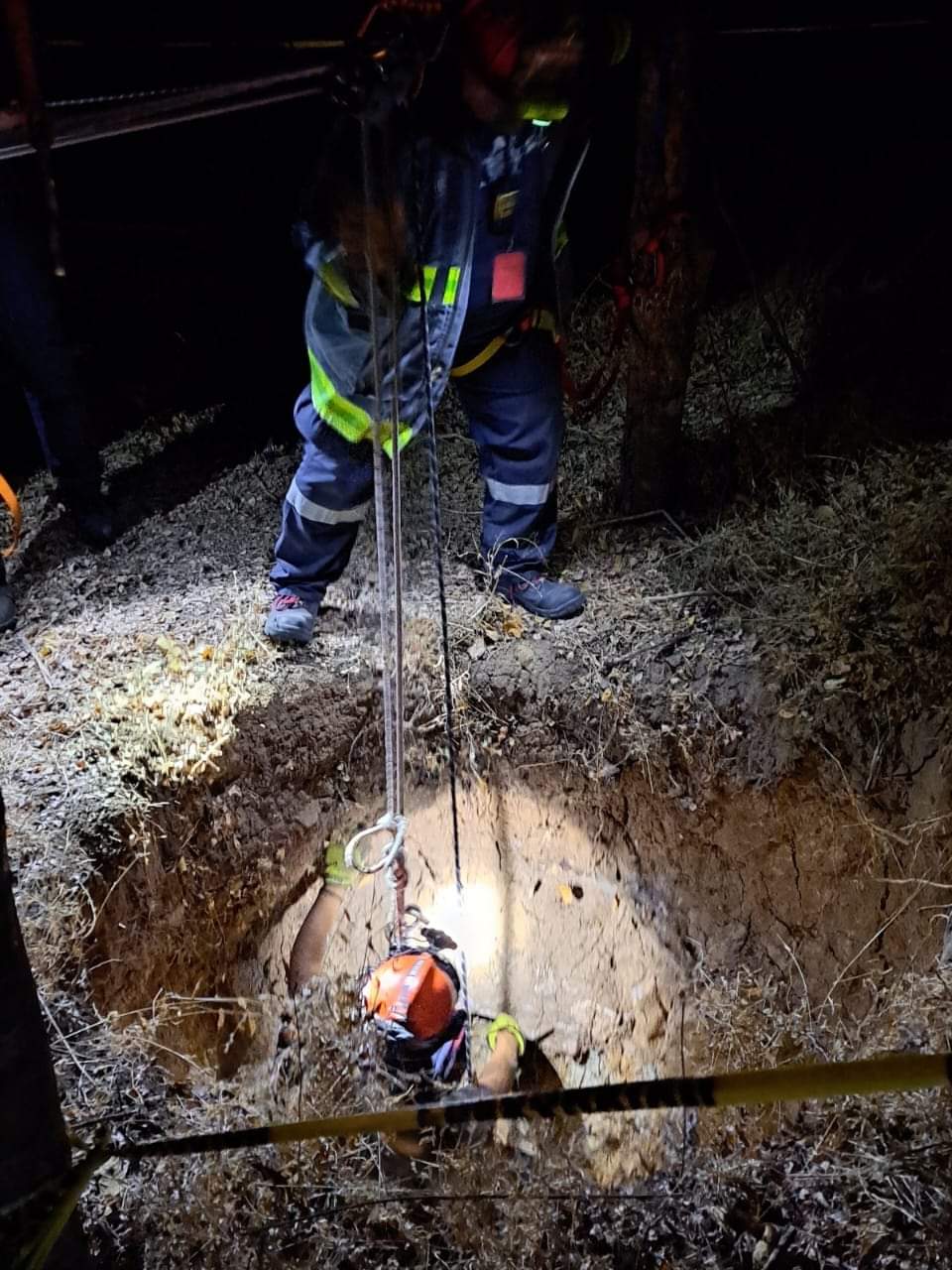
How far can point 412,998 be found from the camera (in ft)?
8.37

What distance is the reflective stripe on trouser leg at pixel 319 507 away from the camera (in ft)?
9.20

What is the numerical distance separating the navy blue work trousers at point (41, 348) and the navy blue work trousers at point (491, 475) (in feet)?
3.27

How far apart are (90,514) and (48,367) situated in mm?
701

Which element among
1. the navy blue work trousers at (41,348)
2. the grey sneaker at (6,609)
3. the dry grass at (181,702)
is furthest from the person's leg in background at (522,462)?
the grey sneaker at (6,609)

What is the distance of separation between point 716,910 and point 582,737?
2.76ft

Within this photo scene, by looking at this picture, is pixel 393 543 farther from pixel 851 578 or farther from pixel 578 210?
pixel 578 210

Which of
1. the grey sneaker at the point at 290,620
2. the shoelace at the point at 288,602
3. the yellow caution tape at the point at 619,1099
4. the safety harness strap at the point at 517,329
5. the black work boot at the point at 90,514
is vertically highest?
the safety harness strap at the point at 517,329

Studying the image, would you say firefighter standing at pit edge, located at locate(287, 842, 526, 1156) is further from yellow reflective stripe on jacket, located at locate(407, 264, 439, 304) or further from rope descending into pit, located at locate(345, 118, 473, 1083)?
yellow reflective stripe on jacket, located at locate(407, 264, 439, 304)

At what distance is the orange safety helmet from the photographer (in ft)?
8.28

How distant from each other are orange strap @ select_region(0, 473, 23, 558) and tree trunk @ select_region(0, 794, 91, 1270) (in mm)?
2109

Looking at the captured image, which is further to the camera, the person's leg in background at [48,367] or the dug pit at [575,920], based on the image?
the person's leg in background at [48,367]

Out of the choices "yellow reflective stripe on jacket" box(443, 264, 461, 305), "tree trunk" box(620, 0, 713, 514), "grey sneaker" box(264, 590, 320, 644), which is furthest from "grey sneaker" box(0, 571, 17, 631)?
"tree trunk" box(620, 0, 713, 514)

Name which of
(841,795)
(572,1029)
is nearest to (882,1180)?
(841,795)

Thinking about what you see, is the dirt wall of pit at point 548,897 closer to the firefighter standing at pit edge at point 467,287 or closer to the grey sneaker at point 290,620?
the grey sneaker at point 290,620
